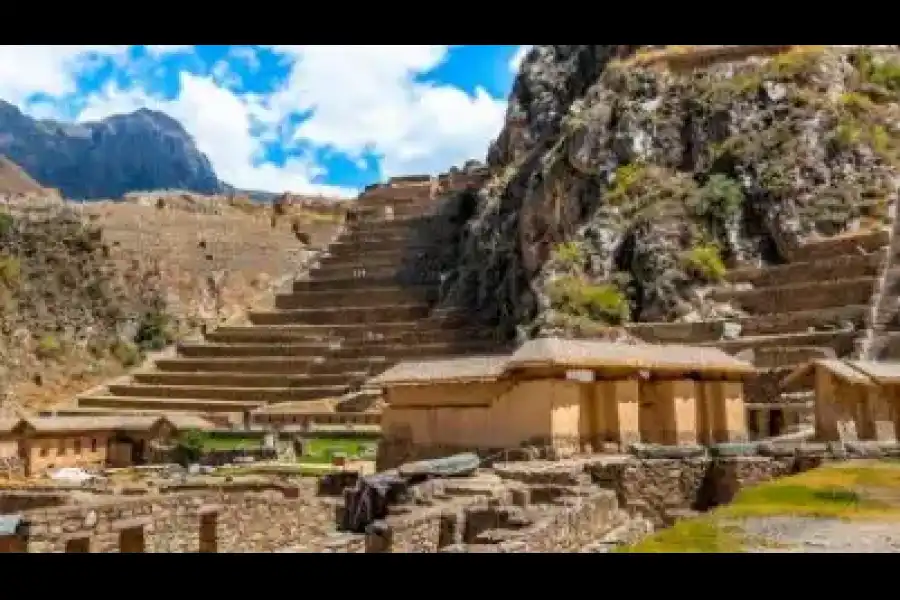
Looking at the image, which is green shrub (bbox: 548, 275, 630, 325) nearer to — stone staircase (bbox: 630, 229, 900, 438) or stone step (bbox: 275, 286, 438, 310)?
stone staircase (bbox: 630, 229, 900, 438)

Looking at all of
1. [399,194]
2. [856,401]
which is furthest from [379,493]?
[399,194]

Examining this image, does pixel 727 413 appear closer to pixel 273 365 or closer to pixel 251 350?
pixel 273 365

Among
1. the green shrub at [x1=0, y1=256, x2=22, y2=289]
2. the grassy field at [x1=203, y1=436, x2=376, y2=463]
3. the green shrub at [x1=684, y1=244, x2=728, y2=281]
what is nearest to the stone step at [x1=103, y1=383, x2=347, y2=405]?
the grassy field at [x1=203, y1=436, x2=376, y2=463]

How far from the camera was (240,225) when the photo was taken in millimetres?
82500

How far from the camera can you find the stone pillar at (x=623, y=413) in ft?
55.1

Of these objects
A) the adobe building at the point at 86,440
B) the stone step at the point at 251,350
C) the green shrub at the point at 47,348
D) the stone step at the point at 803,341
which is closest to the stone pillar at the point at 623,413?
the stone step at the point at 803,341

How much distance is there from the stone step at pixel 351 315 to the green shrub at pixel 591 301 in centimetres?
2014

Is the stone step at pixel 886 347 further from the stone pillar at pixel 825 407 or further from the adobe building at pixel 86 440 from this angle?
the adobe building at pixel 86 440

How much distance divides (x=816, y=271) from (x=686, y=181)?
1312 centimetres


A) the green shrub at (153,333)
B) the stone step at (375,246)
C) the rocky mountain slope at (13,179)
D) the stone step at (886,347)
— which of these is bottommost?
the stone step at (886,347)

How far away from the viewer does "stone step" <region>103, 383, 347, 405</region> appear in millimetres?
55344

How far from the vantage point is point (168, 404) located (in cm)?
5578
